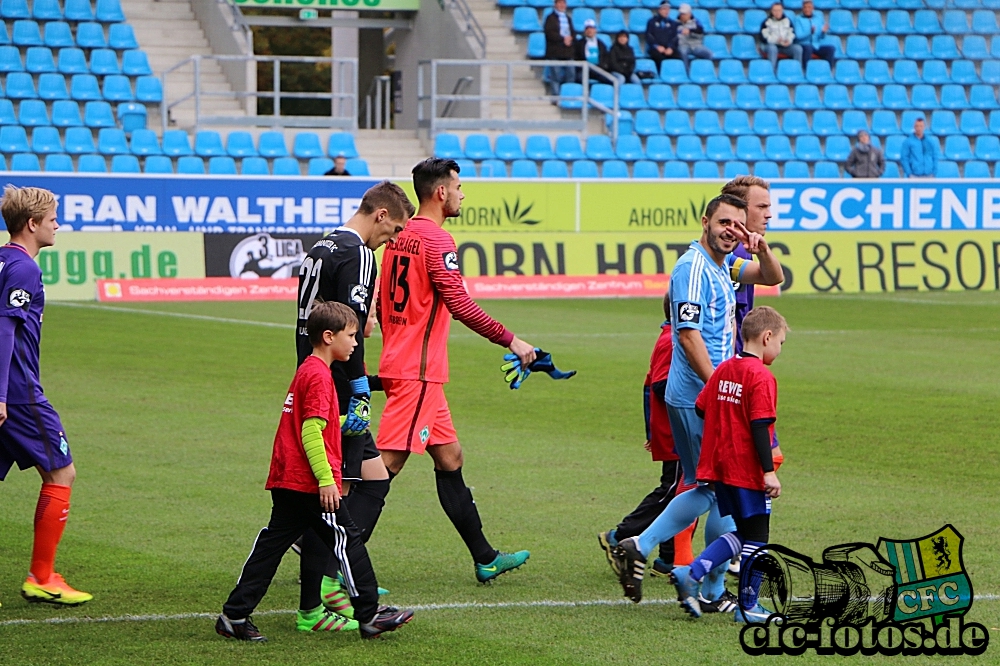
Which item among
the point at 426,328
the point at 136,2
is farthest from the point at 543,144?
the point at 426,328

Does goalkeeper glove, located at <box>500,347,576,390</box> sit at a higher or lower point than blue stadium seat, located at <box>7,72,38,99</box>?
lower

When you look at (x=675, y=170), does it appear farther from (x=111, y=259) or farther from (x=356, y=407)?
(x=356, y=407)

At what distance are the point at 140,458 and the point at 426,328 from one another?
13.2 feet

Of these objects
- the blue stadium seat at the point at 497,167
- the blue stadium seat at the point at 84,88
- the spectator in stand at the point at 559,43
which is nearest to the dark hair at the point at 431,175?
the blue stadium seat at the point at 497,167

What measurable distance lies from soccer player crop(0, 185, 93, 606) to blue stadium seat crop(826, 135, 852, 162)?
2618 centimetres

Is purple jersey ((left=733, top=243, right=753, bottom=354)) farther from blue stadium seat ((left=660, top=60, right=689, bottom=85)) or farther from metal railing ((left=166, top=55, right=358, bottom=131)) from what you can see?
blue stadium seat ((left=660, top=60, right=689, bottom=85))

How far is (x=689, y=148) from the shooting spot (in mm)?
30422

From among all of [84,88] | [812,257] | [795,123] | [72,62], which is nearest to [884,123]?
[795,123]

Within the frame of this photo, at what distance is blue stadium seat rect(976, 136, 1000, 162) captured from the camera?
3208cm

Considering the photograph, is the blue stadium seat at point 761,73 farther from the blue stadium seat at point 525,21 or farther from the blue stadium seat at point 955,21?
the blue stadium seat at point 955,21

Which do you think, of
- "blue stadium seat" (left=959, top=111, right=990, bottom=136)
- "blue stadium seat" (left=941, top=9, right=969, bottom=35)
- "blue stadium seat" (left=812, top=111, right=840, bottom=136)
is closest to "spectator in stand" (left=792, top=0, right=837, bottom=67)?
"blue stadium seat" (left=812, top=111, right=840, bottom=136)

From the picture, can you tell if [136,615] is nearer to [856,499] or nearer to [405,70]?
[856,499]

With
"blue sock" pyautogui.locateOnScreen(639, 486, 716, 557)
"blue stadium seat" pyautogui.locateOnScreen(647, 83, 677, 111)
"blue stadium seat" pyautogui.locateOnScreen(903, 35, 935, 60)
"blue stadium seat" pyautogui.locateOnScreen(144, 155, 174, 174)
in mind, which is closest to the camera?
"blue sock" pyautogui.locateOnScreen(639, 486, 716, 557)

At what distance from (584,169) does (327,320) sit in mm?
23180
